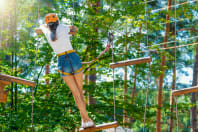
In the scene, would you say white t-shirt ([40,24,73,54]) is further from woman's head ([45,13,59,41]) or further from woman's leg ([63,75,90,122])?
woman's leg ([63,75,90,122])

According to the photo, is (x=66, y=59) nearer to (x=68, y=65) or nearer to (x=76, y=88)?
(x=68, y=65)

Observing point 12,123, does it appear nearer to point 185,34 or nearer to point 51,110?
point 51,110

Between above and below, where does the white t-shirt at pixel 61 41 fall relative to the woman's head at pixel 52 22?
below

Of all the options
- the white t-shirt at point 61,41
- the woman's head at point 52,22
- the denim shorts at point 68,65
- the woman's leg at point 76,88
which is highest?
the woman's head at point 52,22

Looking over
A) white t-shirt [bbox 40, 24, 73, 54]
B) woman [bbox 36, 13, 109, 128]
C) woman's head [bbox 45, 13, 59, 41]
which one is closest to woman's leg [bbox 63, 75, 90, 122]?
woman [bbox 36, 13, 109, 128]

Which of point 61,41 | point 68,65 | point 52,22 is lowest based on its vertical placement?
point 68,65

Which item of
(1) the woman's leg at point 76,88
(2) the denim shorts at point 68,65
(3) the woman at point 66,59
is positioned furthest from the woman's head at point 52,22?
(1) the woman's leg at point 76,88

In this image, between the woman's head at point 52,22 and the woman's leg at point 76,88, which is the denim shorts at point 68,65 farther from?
the woman's head at point 52,22

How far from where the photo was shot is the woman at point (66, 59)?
4.16 m

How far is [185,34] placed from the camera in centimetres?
1630

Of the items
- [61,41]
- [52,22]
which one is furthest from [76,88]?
[52,22]

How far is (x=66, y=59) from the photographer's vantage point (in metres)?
4.17

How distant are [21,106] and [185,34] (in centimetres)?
1089

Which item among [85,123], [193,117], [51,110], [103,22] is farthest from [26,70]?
[193,117]
